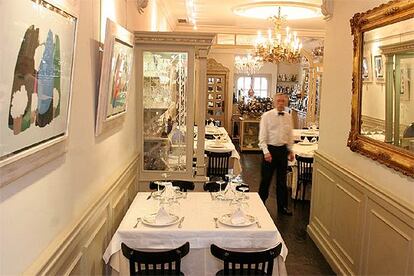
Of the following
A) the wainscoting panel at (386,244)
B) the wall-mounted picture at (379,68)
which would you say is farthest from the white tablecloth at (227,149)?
the wall-mounted picture at (379,68)

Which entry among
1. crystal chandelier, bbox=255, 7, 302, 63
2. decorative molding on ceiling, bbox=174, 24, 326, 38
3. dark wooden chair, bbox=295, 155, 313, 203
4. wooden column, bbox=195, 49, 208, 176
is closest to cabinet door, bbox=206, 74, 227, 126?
decorative molding on ceiling, bbox=174, 24, 326, 38

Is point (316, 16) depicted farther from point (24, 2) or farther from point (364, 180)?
point (24, 2)

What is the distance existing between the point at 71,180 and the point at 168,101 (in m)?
2.72

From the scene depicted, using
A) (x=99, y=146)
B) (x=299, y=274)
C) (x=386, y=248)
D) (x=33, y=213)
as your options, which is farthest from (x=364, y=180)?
(x=33, y=213)

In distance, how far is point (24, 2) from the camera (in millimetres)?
1586

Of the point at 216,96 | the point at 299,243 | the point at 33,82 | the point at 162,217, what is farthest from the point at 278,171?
the point at 216,96

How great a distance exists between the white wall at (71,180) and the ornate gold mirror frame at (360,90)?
7.03 feet

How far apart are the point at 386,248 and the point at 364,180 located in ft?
2.08

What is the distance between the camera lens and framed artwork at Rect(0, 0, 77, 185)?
148 cm

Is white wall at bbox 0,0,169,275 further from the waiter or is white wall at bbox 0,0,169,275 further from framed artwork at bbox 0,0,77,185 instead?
the waiter

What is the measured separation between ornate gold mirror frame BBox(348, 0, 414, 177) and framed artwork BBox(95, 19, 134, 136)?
205 cm

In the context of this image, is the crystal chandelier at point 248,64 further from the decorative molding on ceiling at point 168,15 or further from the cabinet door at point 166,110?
the cabinet door at point 166,110

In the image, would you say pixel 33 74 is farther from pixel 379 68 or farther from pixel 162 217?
pixel 379 68

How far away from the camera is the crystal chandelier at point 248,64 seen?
12.6 m
